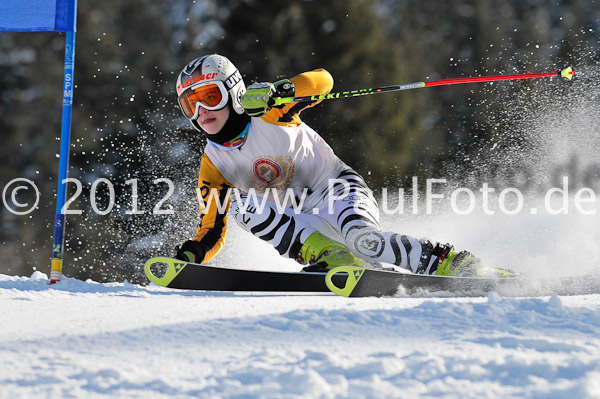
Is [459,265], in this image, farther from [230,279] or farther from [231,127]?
[231,127]

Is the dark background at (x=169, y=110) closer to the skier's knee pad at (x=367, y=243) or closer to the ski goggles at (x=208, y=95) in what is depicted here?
the ski goggles at (x=208, y=95)

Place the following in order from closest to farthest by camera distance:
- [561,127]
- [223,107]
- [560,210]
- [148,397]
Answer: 1. [148,397]
2. [223,107]
3. [560,210]
4. [561,127]

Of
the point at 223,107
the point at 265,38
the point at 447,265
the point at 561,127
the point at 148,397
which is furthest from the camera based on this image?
the point at 265,38

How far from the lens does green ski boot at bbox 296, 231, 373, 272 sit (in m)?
3.28

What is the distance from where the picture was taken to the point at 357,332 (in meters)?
1.91

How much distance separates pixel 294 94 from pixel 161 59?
13.4m

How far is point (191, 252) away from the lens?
3.48 meters

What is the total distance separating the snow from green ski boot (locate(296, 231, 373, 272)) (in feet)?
2.82

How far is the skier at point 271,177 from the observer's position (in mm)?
3439

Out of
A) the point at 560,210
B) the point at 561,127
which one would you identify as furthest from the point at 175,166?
the point at 560,210

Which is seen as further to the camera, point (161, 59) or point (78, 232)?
point (161, 59)

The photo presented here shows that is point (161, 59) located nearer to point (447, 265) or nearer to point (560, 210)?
point (560, 210)

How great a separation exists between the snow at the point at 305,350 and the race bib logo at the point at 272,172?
1309 mm

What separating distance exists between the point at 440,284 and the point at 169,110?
13.0 meters
